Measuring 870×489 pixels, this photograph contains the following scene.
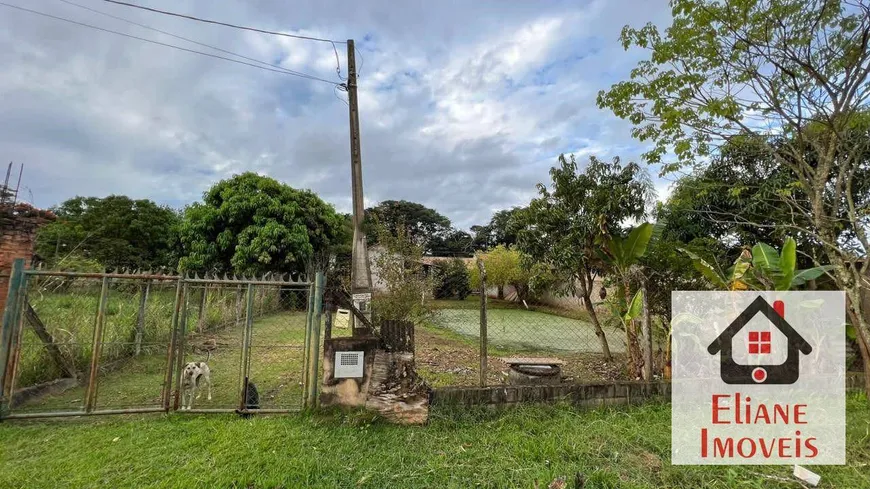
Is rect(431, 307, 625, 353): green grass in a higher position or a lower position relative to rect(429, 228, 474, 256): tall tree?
lower

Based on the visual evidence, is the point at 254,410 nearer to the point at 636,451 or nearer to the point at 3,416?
the point at 3,416

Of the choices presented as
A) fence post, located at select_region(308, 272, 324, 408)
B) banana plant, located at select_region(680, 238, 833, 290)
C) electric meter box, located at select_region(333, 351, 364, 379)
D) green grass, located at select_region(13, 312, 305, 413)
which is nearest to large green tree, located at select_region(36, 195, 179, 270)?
green grass, located at select_region(13, 312, 305, 413)

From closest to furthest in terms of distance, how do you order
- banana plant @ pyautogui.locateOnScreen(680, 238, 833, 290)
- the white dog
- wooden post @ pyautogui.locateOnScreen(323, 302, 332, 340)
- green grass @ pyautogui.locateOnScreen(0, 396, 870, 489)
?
1. green grass @ pyautogui.locateOnScreen(0, 396, 870, 489)
2. wooden post @ pyautogui.locateOnScreen(323, 302, 332, 340)
3. the white dog
4. banana plant @ pyautogui.locateOnScreen(680, 238, 833, 290)

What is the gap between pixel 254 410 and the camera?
389 centimetres

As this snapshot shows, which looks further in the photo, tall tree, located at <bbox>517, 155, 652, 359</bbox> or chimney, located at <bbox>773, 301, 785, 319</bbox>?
tall tree, located at <bbox>517, 155, 652, 359</bbox>

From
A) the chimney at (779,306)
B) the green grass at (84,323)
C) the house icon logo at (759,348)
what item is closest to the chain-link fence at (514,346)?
the house icon logo at (759,348)

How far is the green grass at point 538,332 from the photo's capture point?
8.87 meters

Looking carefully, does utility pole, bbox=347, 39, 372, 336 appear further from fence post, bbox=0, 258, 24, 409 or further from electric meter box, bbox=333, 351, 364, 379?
fence post, bbox=0, 258, 24, 409

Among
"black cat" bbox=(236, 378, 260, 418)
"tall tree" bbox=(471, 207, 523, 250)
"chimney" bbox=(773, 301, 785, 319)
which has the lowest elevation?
"black cat" bbox=(236, 378, 260, 418)

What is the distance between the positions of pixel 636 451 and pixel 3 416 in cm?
579

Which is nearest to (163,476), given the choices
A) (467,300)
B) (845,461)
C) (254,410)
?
(254,410)

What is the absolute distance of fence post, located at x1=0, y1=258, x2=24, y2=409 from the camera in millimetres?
3580

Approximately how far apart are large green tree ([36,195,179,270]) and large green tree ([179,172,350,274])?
151 inches

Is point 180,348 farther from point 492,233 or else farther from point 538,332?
point 492,233
